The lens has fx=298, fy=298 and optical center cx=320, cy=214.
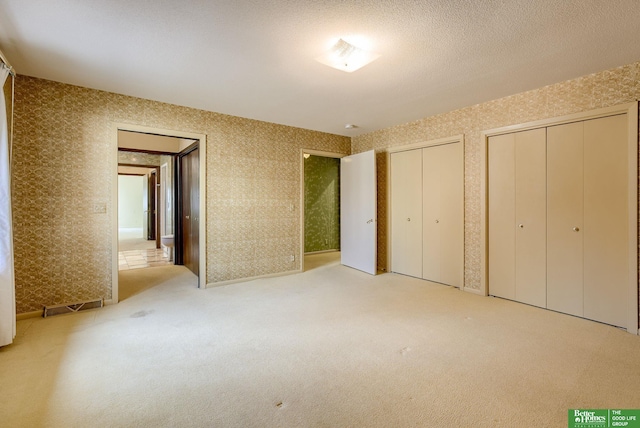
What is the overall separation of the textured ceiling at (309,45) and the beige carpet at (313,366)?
7.92 feet

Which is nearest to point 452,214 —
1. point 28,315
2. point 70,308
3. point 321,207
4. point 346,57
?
point 346,57

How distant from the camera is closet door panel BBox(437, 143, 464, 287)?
159 inches

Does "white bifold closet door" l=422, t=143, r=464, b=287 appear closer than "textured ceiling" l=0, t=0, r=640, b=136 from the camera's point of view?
No

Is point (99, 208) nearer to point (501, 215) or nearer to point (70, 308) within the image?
point (70, 308)

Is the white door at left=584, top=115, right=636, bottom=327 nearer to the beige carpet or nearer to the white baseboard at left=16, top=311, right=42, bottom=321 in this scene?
the beige carpet

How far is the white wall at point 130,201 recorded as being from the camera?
40.9ft

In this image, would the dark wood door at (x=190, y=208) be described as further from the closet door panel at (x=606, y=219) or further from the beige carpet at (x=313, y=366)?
the closet door panel at (x=606, y=219)

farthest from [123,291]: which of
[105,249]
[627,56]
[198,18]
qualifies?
[627,56]

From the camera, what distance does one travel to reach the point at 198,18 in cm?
204

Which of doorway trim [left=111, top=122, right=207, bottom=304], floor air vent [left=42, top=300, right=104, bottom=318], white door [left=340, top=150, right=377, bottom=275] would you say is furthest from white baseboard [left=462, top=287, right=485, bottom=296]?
floor air vent [left=42, top=300, right=104, bottom=318]

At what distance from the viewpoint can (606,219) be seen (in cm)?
289

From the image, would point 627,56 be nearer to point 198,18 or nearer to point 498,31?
point 498,31

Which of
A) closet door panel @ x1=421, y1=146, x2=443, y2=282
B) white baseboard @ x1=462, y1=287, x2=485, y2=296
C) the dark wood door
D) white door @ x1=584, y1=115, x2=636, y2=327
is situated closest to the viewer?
white door @ x1=584, y1=115, x2=636, y2=327

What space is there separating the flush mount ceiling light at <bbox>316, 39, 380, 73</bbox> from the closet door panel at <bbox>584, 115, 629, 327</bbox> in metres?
2.36
